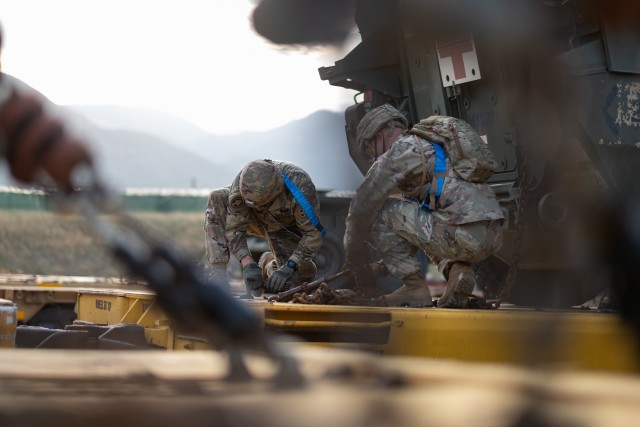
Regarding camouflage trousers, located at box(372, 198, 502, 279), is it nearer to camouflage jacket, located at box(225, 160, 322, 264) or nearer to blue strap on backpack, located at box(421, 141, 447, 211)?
blue strap on backpack, located at box(421, 141, 447, 211)

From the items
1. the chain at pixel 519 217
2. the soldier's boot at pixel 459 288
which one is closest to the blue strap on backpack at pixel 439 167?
the soldier's boot at pixel 459 288

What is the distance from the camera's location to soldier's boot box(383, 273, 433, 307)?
15.9 feet

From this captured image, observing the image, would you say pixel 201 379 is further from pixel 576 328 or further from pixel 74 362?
pixel 576 328

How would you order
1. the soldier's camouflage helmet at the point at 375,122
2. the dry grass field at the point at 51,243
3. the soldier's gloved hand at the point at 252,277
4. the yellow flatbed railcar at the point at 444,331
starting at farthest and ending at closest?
1. the dry grass field at the point at 51,243
2. the soldier's gloved hand at the point at 252,277
3. the soldier's camouflage helmet at the point at 375,122
4. the yellow flatbed railcar at the point at 444,331

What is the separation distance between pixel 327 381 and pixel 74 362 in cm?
44

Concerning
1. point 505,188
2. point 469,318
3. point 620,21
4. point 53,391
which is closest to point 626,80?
point 505,188

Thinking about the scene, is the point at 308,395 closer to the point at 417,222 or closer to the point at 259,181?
the point at 417,222

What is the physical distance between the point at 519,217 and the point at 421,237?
3.07 ft

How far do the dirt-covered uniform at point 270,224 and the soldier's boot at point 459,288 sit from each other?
5.98 feet

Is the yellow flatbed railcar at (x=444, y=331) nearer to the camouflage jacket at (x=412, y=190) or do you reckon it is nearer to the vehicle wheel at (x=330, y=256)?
the camouflage jacket at (x=412, y=190)

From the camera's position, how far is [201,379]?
153 cm

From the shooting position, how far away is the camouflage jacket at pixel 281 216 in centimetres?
678

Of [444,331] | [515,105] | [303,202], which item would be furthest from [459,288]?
[303,202]

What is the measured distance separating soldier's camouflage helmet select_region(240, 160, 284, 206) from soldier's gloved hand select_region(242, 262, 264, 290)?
46cm
